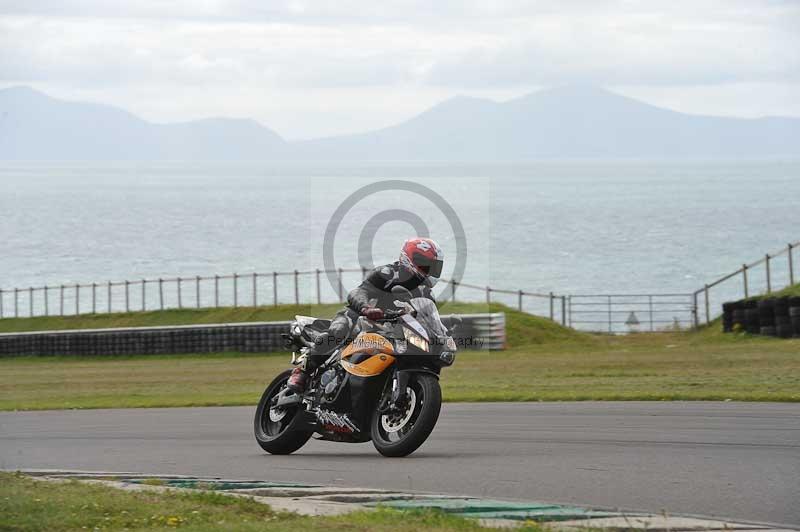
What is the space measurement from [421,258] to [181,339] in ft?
81.7

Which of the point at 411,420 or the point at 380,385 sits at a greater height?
the point at 380,385

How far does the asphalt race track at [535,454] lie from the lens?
8.99m

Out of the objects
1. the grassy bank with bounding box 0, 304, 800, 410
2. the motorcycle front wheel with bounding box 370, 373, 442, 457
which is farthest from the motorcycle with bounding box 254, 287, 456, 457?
the grassy bank with bounding box 0, 304, 800, 410

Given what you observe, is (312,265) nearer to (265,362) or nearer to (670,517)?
(265,362)

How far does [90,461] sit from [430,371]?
3613 millimetres

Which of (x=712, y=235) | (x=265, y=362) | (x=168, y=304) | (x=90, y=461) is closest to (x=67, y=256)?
(x=168, y=304)

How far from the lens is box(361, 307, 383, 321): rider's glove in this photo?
11.1 metres

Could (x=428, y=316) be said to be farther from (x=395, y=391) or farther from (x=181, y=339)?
(x=181, y=339)

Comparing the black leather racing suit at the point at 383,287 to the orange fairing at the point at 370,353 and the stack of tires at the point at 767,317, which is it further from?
the stack of tires at the point at 767,317

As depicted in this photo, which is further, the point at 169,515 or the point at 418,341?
the point at 418,341

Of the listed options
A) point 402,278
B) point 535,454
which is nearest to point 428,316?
point 402,278

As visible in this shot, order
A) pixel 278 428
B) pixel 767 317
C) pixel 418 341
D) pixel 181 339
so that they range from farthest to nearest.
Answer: pixel 181 339
pixel 767 317
pixel 278 428
pixel 418 341

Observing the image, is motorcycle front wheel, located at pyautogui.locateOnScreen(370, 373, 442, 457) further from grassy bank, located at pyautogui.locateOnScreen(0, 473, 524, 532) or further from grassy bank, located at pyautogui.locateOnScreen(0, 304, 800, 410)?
grassy bank, located at pyautogui.locateOnScreen(0, 304, 800, 410)

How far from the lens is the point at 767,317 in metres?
29.4
